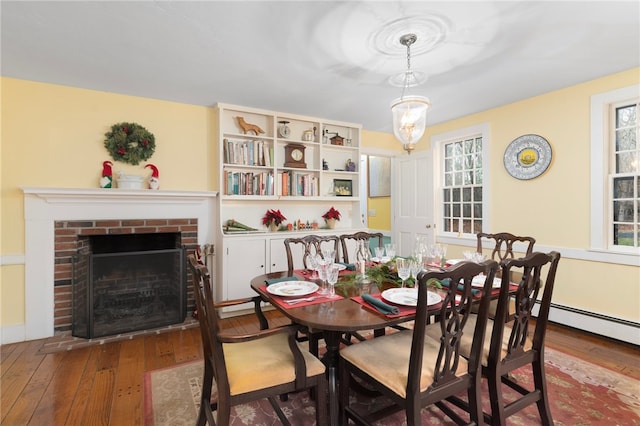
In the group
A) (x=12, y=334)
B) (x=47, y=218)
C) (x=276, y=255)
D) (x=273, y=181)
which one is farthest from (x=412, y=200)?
(x=12, y=334)

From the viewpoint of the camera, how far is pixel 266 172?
400 centimetres

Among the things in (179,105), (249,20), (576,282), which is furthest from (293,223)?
(576,282)

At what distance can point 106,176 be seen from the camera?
3188mm

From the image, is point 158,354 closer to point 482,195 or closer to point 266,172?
point 266,172

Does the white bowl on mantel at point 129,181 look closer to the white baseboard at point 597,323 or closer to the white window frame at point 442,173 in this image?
the white window frame at point 442,173

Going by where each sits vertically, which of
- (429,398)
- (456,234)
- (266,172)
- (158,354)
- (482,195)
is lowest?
(158,354)

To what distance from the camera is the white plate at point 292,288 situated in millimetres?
1827

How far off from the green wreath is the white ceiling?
1.27ft

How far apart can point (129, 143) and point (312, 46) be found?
7.34 ft

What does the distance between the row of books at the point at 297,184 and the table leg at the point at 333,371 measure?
2524 mm

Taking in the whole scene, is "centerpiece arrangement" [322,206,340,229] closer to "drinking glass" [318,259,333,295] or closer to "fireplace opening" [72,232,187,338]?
"fireplace opening" [72,232,187,338]

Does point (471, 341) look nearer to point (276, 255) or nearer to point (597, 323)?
point (597, 323)

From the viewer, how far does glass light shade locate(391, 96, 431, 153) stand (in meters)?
2.27

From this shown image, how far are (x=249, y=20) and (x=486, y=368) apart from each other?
2.53 m
